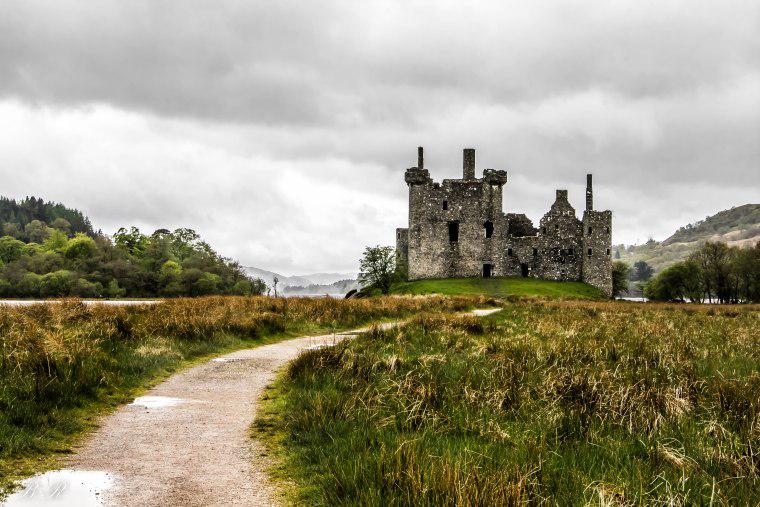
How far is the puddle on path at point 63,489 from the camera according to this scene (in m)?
4.22

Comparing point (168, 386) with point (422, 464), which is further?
point (168, 386)

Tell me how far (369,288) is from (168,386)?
167 feet

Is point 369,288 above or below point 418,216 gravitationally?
below

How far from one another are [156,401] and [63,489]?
3.20 m

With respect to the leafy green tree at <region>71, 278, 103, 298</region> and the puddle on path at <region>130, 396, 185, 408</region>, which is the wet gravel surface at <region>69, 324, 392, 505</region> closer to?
the puddle on path at <region>130, 396, 185, 408</region>

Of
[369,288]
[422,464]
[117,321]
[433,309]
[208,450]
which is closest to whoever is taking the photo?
[422,464]

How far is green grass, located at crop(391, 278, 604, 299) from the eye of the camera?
174ft

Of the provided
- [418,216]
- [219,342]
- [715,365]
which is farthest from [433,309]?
[418,216]

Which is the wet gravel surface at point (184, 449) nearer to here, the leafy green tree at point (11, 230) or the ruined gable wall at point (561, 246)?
the ruined gable wall at point (561, 246)

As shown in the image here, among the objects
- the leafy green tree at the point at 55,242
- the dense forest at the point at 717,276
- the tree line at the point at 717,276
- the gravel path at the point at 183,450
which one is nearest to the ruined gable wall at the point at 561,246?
the dense forest at the point at 717,276

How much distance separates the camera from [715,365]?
9.05m

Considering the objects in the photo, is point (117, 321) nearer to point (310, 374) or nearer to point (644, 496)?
point (310, 374)

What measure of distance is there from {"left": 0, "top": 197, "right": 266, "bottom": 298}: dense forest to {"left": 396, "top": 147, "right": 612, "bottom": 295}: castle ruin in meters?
26.2

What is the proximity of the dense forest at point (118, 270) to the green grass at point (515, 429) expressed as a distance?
5196 centimetres
